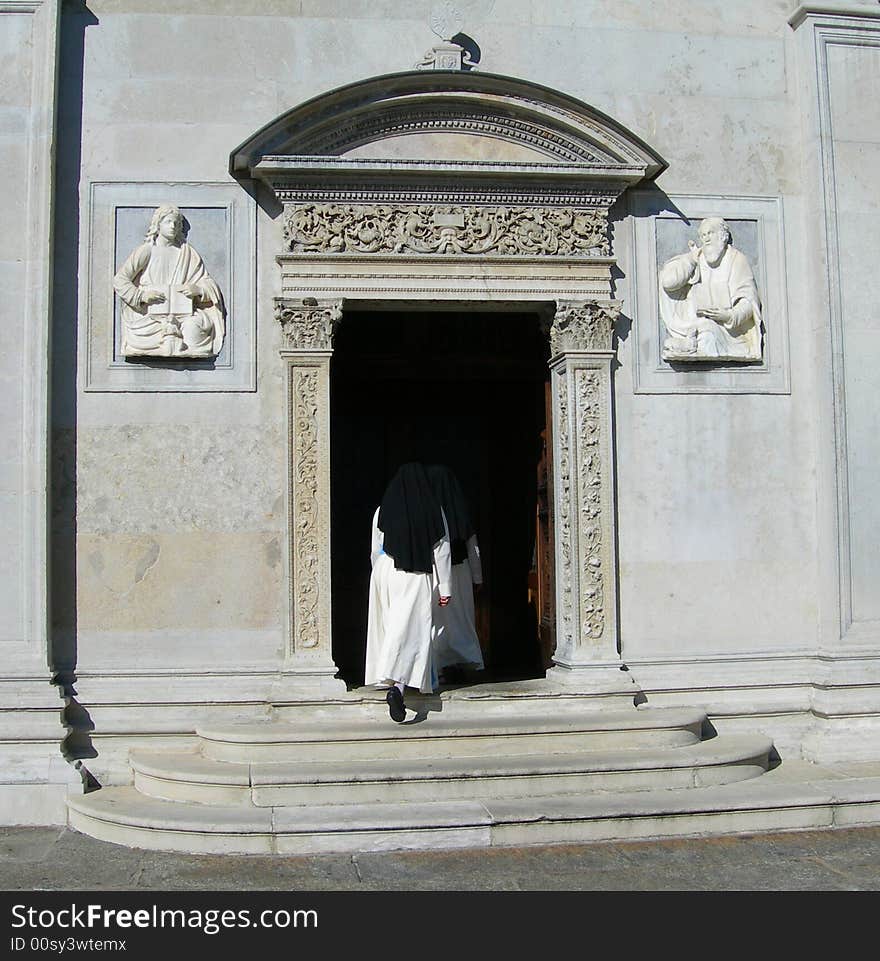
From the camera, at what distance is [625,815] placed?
704cm

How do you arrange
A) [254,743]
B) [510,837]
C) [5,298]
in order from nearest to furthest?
[510,837] < [254,743] < [5,298]

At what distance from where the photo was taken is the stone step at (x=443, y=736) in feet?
24.4

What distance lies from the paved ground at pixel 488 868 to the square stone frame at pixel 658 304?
319cm

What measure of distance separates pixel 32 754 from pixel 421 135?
487 centimetres

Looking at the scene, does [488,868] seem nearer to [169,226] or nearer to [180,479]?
[180,479]

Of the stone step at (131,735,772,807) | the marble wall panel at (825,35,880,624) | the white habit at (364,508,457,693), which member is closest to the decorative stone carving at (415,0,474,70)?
the marble wall panel at (825,35,880,624)

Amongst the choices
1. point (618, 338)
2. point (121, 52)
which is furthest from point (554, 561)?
point (121, 52)

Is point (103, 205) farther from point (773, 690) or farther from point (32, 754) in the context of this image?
point (773, 690)

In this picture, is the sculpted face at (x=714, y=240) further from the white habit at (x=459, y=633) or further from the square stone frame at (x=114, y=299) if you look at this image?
the square stone frame at (x=114, y=299)

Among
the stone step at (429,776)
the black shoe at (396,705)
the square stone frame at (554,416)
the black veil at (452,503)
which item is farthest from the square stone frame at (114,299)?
the stone step at (429,776)

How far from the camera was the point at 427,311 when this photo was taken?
8.52 meters

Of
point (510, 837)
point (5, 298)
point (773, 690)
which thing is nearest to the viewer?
point (510, 837)

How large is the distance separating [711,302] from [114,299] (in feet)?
13.6

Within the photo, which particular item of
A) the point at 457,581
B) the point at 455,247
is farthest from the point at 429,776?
the point at 455,247
